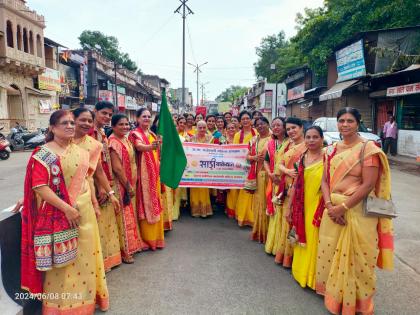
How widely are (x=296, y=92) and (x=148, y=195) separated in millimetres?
26747

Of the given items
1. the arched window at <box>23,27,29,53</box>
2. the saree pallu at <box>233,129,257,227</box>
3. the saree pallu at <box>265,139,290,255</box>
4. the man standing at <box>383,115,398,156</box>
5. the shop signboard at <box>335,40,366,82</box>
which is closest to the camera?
the saree pallu at <box>265,139,290,255</box>

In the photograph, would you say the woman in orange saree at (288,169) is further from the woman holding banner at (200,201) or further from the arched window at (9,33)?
the arched window at (9,33)

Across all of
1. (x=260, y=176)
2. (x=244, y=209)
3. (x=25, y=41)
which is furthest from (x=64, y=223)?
(x=25, y=41)

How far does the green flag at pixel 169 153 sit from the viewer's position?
4.27 meters

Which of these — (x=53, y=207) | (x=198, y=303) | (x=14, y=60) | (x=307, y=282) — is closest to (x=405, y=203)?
(x=307, y=282)

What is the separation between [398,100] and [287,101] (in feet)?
61.0

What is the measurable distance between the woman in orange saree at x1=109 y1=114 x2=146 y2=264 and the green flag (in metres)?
0.50

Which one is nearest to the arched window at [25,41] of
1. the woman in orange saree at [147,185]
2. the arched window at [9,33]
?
the arched window at [9,33]

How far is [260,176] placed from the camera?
4.59 meters

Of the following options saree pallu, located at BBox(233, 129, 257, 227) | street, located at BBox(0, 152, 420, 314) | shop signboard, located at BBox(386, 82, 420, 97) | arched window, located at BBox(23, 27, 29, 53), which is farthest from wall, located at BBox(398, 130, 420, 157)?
arched window, located at BBox(23, 27, 29, 53)

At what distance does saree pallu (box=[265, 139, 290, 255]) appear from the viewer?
3.81 metres

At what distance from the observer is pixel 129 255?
3773 millimetres

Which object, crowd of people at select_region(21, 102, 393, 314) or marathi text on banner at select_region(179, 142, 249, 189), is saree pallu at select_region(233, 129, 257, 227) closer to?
marathi text on banner at select_region(179, 142, 249, 189)

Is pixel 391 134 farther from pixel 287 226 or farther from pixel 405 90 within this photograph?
pixel 287 226
